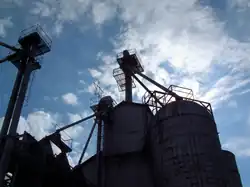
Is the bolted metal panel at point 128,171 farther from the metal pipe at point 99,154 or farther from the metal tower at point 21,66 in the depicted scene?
the metal tower at point 21,66

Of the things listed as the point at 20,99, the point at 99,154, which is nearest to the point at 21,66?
the point at 20,99

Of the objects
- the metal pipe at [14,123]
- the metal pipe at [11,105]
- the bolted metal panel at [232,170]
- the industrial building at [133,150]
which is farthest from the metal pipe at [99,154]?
the bolted metal panel at [232,170]

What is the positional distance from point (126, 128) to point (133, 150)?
2.76 m

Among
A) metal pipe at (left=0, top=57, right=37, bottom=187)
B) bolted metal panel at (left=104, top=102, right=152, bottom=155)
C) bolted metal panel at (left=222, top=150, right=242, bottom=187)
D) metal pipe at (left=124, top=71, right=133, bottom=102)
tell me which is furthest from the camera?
metal pipe at (left=124, top=71, right=133, bottom=102)

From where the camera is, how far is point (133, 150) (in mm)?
26672

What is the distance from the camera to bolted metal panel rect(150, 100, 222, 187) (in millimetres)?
19219

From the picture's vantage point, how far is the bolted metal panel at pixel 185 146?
19.2 meters

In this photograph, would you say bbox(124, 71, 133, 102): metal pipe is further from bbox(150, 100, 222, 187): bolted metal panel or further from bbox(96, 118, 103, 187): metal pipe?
bbox(150, 100, 222, 187): bolted metal panel

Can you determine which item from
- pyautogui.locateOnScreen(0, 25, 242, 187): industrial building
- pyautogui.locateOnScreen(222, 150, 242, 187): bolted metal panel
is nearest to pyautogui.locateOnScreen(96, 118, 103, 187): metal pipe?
pyautogui.locateOnScreen(0, 25, 242, 187): industrial building

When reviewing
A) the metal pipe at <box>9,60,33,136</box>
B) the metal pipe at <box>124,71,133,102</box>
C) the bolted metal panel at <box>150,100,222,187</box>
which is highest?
the metal pipe at <box>124,71,133,102</box>

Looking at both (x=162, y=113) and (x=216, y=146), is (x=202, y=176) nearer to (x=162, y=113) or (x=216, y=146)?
(x=216, y=146)

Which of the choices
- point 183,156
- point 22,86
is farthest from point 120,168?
point 22,86

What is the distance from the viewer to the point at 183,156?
1997 centimetres

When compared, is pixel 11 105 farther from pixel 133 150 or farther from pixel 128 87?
pixel 128 87
